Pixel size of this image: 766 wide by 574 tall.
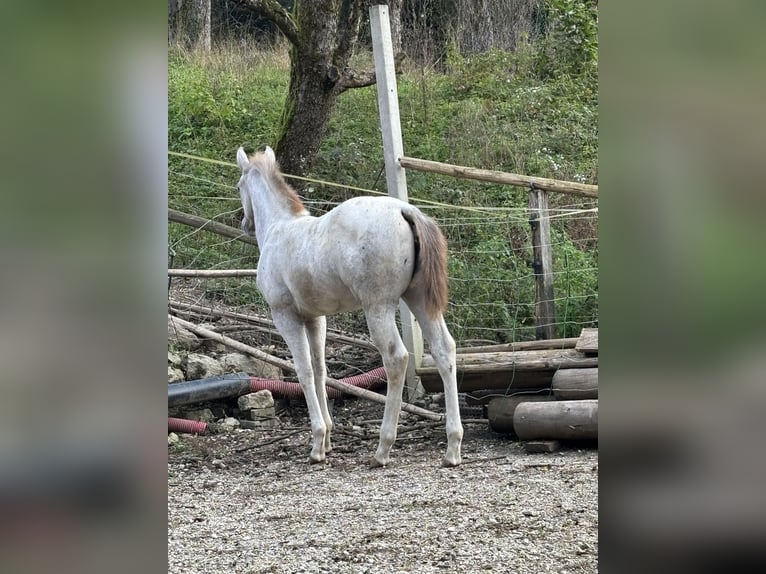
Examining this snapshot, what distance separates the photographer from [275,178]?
15.9 feet

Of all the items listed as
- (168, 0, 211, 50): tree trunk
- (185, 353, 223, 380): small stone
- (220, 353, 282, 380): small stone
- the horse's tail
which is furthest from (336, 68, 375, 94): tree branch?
(168, 0, 211, 50): tree trunk

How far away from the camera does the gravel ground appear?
2.80m

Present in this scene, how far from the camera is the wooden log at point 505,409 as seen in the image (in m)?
4.73

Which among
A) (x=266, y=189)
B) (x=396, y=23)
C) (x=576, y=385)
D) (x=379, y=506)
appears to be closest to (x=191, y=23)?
(x=396, y=23)

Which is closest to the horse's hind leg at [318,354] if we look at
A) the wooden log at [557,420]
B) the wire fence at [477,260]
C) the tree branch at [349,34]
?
the wire fence at [477,260]

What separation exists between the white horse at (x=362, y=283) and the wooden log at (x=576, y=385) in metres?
0.70

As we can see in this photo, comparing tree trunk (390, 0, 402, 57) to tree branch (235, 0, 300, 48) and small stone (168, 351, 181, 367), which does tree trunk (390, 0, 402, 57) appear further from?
small stone (168, 351, 181, 367)

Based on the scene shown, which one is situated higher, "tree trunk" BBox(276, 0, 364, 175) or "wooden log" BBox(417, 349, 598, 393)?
"tree trunk" BBox(276, 0, 364, 175)

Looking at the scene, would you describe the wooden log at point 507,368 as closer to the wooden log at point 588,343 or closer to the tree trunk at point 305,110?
the wooden log at point 588,343
